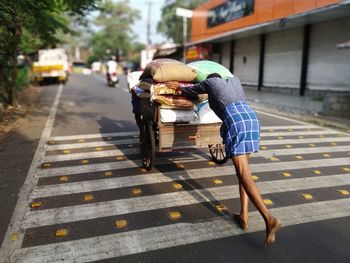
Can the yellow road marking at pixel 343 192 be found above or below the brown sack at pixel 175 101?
below

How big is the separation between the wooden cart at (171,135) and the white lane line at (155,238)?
5.23ft

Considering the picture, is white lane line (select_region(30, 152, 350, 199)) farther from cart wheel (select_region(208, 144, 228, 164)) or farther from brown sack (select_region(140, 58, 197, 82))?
brown sack (select_region(140, 58, 197, 82))

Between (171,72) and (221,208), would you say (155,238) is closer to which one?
(221,208)

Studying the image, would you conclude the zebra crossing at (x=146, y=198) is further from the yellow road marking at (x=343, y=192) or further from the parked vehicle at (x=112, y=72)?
the parked vehicle at (x=112, y=72)

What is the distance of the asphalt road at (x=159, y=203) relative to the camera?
11.7 ft

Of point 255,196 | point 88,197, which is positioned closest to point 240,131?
point 255,196

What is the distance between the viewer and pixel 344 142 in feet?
28.0

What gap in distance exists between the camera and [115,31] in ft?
247

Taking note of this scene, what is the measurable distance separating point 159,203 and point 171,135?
1.18m

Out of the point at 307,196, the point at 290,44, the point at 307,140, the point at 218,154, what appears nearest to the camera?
the point at 307,196

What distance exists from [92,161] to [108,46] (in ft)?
234

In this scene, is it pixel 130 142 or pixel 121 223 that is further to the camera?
pixel 130 142

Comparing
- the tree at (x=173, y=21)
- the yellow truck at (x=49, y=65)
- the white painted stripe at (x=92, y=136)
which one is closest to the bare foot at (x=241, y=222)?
the white painted stripe at (x=92, y=136)

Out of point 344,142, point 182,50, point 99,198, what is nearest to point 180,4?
point 182,50
